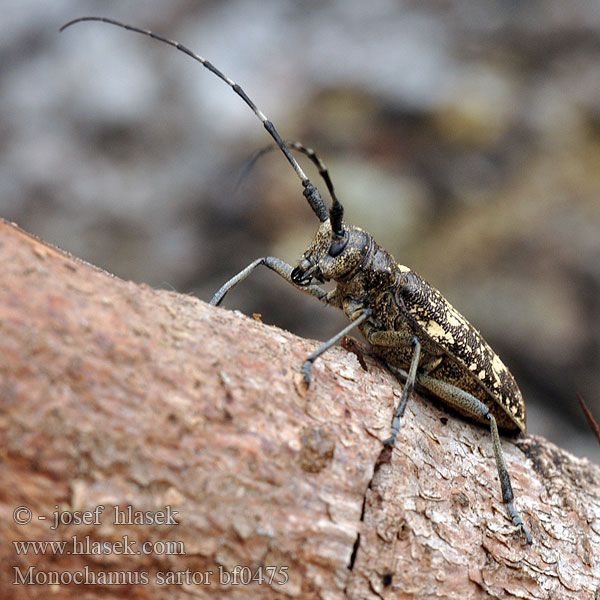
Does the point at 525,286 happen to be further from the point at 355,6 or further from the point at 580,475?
the point at 355,6

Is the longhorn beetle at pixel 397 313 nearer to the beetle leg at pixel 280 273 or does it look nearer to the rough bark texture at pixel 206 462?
the beetle leg at pixel 280 273

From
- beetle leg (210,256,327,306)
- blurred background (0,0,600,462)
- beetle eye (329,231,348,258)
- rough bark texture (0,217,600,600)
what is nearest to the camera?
rough bark texture (0,217,600,600)

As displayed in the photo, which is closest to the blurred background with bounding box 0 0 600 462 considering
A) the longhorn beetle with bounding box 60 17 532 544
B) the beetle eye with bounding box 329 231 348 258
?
the longhorn beetle with bounding box 60 17 532 544

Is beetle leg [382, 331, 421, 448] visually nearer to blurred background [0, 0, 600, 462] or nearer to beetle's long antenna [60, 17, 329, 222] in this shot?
beetle's long antenna [60, 17, 329, 222]

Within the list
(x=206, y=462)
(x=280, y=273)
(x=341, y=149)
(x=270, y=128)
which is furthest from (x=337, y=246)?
(x=341, y=149)

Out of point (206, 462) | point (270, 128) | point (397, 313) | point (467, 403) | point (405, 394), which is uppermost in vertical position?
point (270, 128)

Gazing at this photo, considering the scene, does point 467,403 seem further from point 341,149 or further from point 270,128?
point 341,149
